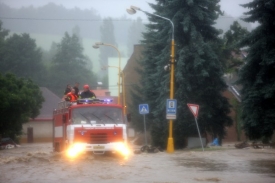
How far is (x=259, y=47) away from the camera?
3278 cm

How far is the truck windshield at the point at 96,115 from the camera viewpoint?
24391mm

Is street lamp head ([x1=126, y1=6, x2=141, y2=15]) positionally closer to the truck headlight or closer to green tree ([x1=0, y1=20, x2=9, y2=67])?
the truck headlight

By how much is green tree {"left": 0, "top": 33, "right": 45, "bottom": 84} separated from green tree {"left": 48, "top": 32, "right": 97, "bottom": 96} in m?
3.65

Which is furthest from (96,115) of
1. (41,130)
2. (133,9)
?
(41,130)

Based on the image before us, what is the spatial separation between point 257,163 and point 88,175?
7.27 metres

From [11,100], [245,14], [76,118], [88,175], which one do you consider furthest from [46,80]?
[88,175]

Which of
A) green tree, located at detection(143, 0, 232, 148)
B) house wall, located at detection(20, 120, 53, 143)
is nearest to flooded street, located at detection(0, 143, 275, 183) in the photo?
green tree, located at detection(143, 0, 232, 148)

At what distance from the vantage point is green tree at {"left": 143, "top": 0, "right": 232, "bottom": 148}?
3881 cm

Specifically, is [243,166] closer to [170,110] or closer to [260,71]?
[170,110]

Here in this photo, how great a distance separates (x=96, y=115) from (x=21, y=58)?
77450 millimetres

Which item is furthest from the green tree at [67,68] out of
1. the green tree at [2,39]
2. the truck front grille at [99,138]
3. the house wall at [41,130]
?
the truck front grille at [99,138]

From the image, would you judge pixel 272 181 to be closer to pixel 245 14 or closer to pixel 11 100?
pixel 245 14

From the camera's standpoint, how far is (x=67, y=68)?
371 ft

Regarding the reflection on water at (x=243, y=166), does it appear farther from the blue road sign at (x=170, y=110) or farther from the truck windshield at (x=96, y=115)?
the blue road sign at (x=170, y=110)
